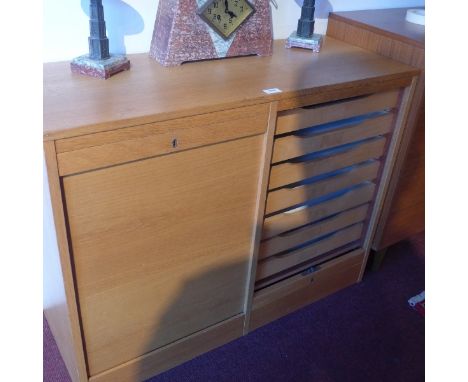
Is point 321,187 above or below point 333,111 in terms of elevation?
below

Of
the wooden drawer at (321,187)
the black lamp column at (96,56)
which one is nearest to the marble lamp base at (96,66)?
the black lamp column at (96,56)

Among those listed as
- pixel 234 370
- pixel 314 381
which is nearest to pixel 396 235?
pixel 314 381

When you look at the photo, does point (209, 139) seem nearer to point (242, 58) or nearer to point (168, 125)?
point (168, 125)

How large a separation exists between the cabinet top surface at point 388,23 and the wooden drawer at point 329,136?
0.21 metres

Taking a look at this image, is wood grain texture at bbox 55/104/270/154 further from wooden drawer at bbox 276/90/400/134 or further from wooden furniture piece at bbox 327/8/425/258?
wooden furniture piece at bbox 327/8/425/258

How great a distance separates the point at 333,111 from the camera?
1096mm

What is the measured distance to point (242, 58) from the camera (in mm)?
1148

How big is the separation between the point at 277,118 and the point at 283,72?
0.14m

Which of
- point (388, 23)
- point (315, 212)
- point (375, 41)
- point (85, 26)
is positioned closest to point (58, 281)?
point (85, 26)

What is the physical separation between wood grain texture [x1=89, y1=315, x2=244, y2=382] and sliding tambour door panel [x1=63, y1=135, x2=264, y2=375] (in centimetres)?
2

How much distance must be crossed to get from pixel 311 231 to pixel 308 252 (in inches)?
3.1

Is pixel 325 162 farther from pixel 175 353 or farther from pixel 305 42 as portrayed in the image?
pixel 175 353

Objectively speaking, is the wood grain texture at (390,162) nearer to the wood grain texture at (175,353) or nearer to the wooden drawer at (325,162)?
the wooden drawer at (325,162)

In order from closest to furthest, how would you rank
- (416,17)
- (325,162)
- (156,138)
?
(156,138), (325,162), (416,17)
